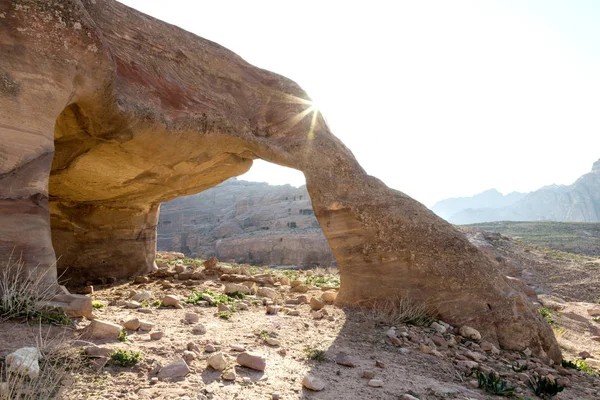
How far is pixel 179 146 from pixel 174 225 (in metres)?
41.1

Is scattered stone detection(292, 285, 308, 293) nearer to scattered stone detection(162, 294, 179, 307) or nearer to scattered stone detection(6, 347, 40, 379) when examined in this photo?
scattered stone detection(162, 294, 179, 307)

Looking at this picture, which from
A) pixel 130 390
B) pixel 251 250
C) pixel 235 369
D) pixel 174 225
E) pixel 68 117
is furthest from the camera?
pixel 174 225

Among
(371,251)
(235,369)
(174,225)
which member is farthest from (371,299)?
(174,225)

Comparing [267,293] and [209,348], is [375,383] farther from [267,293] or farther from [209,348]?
[267,293]

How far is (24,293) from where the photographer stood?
Result: 13.6 feet

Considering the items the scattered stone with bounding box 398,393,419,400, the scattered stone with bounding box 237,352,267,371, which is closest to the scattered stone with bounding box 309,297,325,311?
the scattered stone with bounding box 237,352,267,371

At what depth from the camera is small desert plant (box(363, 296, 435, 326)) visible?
21.6 ft

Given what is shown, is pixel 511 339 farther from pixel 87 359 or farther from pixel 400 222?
pixel 87 359

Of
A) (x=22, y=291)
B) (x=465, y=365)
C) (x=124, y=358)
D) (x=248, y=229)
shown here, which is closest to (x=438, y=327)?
(x=465, y=365)

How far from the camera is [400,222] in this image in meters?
7.59

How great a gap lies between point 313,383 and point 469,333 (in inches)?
151

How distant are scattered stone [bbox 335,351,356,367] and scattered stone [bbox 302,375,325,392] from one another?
788mm

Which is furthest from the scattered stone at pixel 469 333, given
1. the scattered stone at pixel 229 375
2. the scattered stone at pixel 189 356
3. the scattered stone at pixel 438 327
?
the scattered stone at pixel 189 356

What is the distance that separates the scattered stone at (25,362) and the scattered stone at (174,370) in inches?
37.1
